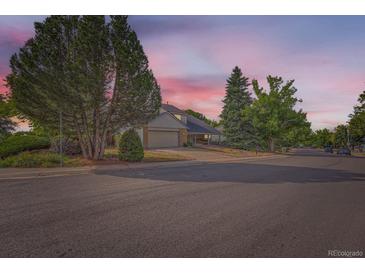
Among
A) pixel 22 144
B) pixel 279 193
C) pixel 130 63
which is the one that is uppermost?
pixel 130 63

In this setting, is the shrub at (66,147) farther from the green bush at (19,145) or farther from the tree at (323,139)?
the tree at (323,139)

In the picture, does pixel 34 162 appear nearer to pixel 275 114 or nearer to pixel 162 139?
pixel 162 139

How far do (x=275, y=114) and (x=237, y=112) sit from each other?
6.28 metres

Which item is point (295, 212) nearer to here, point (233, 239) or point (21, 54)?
point (233, 239)

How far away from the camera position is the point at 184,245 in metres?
3.42

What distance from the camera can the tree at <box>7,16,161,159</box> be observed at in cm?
1403

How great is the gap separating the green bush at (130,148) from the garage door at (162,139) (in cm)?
1469

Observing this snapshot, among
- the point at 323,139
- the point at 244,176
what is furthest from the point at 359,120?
the point at 323,139

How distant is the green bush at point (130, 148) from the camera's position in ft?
54.2

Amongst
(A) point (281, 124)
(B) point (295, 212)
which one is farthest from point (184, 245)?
(A) point (281, 124)

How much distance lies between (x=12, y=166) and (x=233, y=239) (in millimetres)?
14382

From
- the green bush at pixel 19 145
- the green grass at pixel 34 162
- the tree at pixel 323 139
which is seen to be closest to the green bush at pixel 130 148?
the green grass at pixel 34 162

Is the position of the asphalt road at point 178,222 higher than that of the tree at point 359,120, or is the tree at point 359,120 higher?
the tree at point 359,120

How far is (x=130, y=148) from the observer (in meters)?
16.6
